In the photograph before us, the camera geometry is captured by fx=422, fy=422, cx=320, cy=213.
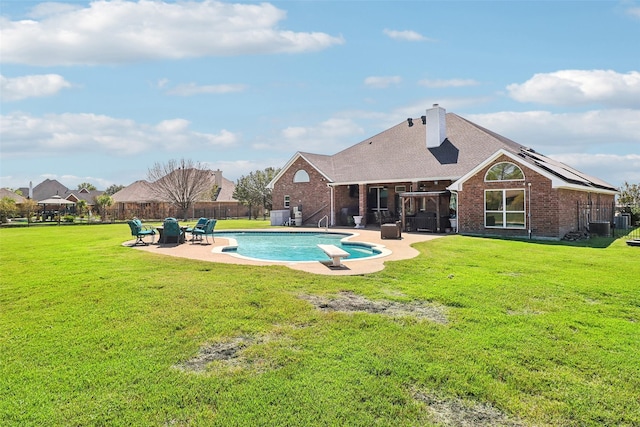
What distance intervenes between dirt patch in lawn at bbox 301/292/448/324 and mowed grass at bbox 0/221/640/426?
20cm

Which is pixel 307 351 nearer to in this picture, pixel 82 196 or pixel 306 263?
pixel 306 263

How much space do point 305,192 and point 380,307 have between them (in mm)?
23948

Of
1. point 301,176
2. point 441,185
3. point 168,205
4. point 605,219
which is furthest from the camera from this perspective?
point 168,205

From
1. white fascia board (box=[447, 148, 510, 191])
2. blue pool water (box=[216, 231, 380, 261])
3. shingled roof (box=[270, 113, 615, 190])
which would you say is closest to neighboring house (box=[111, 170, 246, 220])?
shingled roof (box=[270, 113, 615, 190])

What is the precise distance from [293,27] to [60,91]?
942 centimetres

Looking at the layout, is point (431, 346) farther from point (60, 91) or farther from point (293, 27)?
point (60, 91)

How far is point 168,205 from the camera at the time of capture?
5234 centimetres

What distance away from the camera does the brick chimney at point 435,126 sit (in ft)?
88.3

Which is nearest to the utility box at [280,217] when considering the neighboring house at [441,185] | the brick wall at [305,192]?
the brick wall at [305,192]

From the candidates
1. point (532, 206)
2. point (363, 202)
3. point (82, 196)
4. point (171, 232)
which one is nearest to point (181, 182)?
point (363, 202)

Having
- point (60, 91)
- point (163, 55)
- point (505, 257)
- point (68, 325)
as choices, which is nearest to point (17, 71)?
point (60, 91)

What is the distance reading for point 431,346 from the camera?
16.3 feet

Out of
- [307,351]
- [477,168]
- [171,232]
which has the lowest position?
[307,351]

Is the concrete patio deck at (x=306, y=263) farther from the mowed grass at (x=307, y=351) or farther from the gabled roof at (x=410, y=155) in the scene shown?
the gabled roof at (x=410, y=155)
